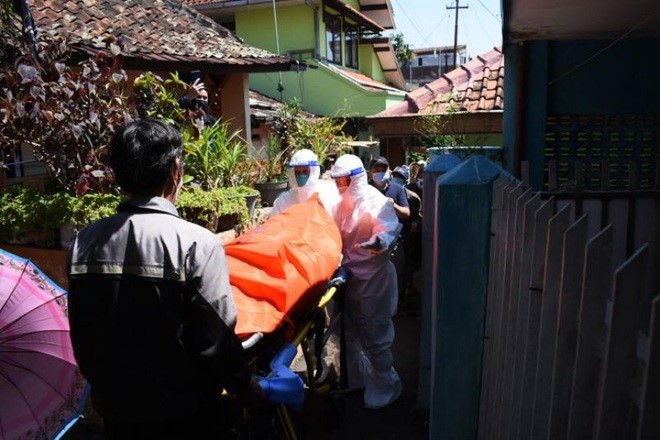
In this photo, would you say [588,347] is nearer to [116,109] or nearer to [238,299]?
[238,299]

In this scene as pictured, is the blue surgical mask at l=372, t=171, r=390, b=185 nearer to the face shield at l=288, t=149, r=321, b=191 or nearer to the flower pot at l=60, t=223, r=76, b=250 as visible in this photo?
the face shield at l=288, t=149, r=321, b=191

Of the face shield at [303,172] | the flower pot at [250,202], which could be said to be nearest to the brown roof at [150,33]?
the flower pot at [250,202]

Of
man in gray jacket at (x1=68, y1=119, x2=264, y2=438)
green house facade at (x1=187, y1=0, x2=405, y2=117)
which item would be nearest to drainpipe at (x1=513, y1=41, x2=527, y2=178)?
man in gray jacket at (x1=68, y1=119, x2=264, y2=438)

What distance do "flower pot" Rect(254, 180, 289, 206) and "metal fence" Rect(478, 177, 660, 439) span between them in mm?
5098

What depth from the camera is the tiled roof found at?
→ 7.98 m

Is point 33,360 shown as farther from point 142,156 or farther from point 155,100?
point 155,100

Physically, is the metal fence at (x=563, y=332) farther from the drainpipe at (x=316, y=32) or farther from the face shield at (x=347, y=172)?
the drainpipe at (x=316, y=32)

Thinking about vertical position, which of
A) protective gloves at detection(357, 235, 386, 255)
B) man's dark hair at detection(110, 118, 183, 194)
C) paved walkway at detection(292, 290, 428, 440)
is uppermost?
man's dark hair at detection(110, 118, 183, 194)

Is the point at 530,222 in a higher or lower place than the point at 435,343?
higher

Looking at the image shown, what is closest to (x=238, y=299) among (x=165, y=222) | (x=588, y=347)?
(x=165, y=222)

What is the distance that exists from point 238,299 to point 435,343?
3.14 ft

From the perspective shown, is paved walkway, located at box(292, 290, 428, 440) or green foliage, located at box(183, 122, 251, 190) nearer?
paved walkway, located at box(292, 290, 428, 440)

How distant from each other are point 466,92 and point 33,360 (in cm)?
768

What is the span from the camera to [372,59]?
71.9ft
